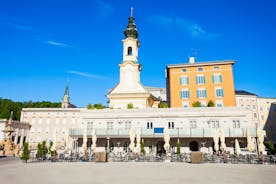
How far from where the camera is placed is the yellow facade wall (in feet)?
139

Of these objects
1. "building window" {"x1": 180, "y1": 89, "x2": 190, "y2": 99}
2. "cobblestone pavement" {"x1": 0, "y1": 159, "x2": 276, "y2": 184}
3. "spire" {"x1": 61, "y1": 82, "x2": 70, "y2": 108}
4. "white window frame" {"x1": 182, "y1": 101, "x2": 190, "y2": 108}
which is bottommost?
"cobblestone pavement" {"x1": 0, "y1": 159, "x2": 276, "y2": 184}

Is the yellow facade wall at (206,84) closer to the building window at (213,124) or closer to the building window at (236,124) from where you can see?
the building window at (236,124)

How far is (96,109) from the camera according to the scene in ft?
122

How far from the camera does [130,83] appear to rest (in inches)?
1756

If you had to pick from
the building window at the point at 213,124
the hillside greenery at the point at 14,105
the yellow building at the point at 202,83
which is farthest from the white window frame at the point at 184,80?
the hillside greenery at the point at 14,105

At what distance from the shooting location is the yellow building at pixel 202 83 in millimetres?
42688

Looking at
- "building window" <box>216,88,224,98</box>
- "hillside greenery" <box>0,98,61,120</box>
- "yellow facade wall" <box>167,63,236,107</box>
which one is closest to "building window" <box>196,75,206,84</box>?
"yellow facade wall" <box>167,63,236,107</box>

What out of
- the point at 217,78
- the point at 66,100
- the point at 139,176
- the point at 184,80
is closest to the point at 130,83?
the point at 184,80

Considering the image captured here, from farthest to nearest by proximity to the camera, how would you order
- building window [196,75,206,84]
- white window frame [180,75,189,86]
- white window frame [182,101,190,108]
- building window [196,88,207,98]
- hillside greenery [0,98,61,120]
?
hillside greenery [0,98,61,120] → white window frame [180,75,189,86] → building window [196,75,206,84] → white window frame [182,101,190,108] → building window [196,88,207,98]

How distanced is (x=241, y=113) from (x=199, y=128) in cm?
689

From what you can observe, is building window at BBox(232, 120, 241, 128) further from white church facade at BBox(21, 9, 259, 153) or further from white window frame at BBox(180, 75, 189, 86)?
white window frame at BBox(180, 75, 189, 86)

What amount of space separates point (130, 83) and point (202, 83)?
14.3 metres

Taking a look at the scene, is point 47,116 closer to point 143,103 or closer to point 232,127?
point 143,103

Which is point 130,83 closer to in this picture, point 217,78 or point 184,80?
point 184,80
